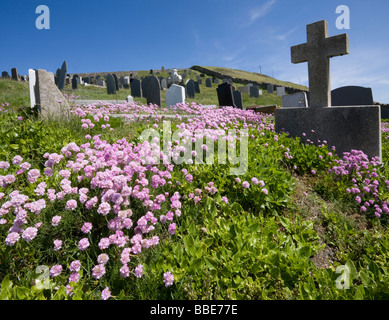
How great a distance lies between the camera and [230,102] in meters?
11.1

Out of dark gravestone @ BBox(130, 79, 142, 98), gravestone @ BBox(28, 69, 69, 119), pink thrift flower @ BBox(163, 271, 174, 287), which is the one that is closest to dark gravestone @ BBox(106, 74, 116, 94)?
dark gravestone @ BBox(130, 79, 142, 98)

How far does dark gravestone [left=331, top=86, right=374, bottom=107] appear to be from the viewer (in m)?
11.7

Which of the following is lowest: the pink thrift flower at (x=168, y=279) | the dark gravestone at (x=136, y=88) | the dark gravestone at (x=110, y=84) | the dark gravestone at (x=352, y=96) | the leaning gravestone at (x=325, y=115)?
the pink thrift flower at (x=168, y=279)

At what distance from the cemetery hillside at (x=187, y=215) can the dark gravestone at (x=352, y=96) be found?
7.90 metres

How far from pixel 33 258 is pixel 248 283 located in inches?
73.7

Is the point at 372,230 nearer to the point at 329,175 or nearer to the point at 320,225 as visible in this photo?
the point at 320,225

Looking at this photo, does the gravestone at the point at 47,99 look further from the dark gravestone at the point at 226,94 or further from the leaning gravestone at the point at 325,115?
the dark gravestone at the point at 226,94

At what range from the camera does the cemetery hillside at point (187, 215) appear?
181cm

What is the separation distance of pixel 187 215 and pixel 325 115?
4.59m

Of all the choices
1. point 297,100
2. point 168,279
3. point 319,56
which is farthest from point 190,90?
point 168,279

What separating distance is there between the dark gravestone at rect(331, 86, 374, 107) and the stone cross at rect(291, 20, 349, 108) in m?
7.66

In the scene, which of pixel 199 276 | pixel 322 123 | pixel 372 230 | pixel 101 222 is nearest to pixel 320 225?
pixel 372 230

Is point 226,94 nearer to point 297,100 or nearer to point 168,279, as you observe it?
point 297,100

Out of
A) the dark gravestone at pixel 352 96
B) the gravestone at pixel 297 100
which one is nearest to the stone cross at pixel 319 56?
the gravestone at pixel 297 100
